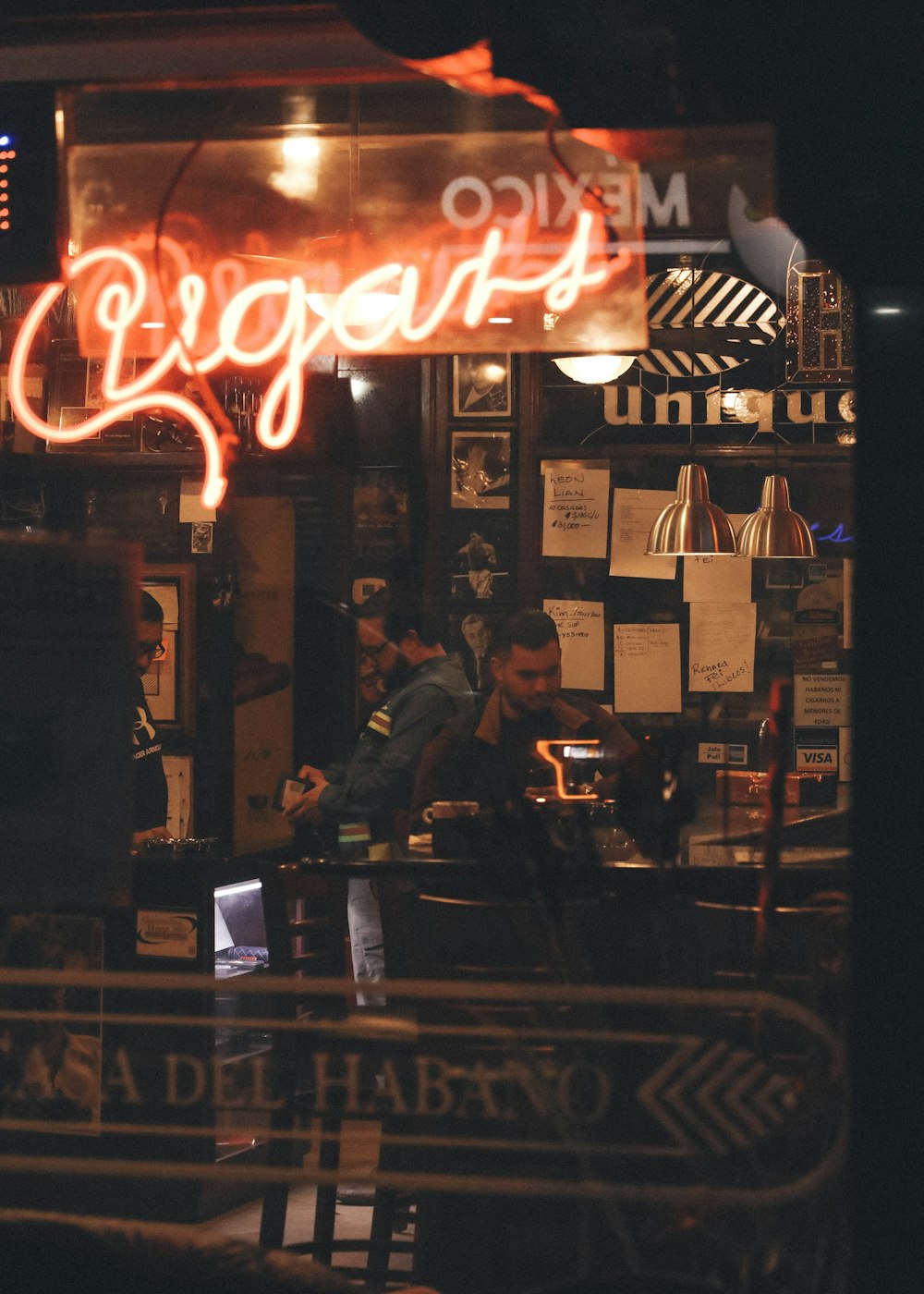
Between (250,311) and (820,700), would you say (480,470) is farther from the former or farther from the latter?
(250,311)

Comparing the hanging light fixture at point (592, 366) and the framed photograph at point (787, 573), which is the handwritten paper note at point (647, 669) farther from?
the hanging light fixture at point (592, 366)

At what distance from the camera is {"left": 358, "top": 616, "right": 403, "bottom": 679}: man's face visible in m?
4.23

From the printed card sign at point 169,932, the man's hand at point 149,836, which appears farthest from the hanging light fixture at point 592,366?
the printed card sign at point 169,932

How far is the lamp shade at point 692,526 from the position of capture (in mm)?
5062

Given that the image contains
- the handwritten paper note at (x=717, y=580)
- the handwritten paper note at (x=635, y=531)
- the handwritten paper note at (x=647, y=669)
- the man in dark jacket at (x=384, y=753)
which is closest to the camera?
the handwritten paper note at (x=647, y=669)

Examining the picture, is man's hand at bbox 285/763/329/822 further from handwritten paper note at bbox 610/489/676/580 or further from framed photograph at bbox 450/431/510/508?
handwritten paper note at bbox 610/489/676/580

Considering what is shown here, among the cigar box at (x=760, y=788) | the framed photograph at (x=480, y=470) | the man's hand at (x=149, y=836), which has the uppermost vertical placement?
the framed photograph at (x=480, y=470)

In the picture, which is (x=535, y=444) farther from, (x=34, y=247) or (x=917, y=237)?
(x=917, y=237)

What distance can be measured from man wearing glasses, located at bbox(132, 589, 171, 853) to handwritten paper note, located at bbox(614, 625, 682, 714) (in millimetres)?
1094

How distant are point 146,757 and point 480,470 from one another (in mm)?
2201

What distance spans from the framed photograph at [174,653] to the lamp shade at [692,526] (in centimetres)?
160

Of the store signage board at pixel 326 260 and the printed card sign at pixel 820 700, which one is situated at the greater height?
the store signage board at pixel 326 260

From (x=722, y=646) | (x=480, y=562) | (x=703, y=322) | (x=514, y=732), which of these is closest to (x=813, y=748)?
(x=722, y=646)

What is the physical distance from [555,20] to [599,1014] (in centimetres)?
181
